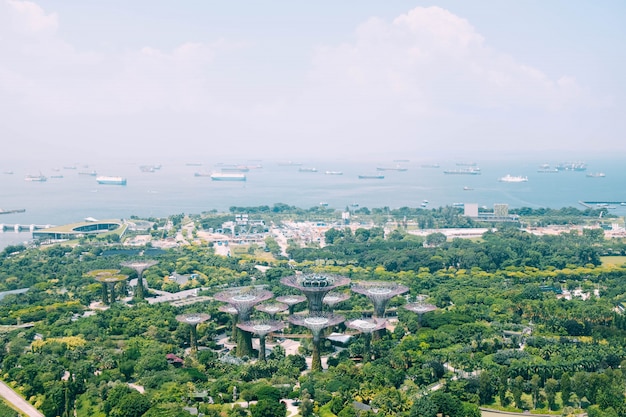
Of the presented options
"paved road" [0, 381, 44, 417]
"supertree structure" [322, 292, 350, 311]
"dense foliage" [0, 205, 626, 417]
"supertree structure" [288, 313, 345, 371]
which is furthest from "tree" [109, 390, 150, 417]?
"supertree structure" [322, 292, 350, 311]

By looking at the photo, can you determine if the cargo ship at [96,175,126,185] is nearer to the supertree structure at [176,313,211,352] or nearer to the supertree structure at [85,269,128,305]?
the supertree structure at [85,269,128,305]

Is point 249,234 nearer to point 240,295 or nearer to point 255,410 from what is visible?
point 240,295

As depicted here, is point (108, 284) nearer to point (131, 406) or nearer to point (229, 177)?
point (131, 406)

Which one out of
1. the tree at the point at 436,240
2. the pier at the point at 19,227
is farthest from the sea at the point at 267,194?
the tree at the point at 436,240

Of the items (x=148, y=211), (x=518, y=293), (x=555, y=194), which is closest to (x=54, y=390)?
(x=518, y=293)

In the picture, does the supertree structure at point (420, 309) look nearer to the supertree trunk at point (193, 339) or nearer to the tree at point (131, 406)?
the supertree trunk at point (193, 339)

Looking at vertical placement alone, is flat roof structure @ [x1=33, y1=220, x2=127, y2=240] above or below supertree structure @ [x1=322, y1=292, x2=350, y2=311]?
below

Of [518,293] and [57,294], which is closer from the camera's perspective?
[518,293]
